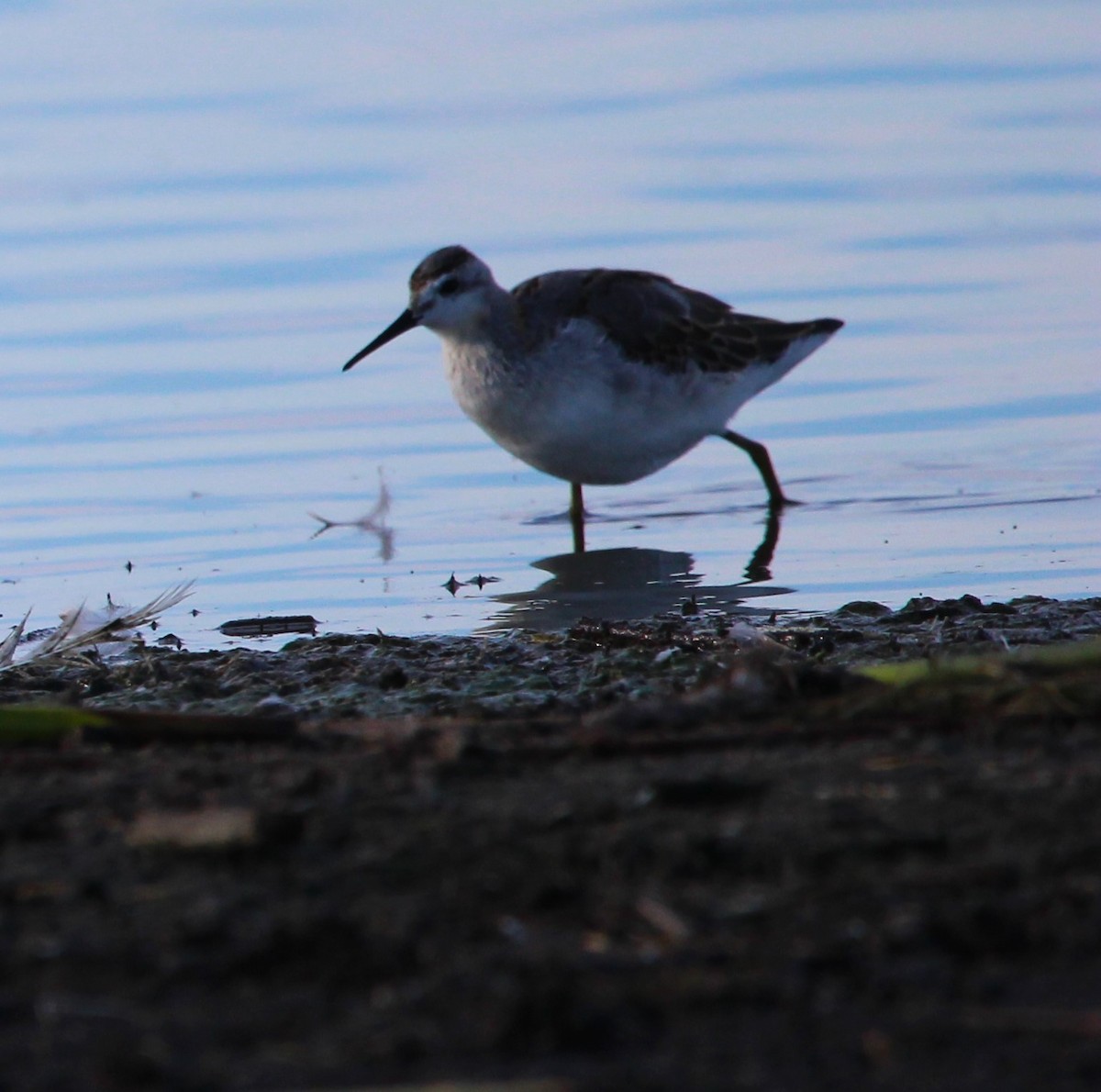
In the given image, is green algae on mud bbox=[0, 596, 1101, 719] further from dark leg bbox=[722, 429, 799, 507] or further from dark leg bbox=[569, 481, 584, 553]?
dark leg bbox=[722, 429, 799, 507]

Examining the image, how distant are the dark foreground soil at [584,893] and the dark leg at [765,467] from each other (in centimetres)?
560

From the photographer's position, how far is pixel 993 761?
10.1 ft


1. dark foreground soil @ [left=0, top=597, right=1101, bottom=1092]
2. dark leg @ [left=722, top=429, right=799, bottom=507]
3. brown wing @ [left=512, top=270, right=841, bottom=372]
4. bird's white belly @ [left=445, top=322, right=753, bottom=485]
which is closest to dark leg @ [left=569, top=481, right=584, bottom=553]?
bird's white belly @ [left=445, top=322, right=753, bottom=485]

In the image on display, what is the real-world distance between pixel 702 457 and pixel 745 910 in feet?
29.6

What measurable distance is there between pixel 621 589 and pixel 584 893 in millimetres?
5118

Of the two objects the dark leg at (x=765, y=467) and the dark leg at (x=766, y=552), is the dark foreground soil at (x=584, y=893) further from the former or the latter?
the dark leg at (x=765, y=467)

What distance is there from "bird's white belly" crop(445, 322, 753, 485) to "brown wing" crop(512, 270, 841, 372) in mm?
95

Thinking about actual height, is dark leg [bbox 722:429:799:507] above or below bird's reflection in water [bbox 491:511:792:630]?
above

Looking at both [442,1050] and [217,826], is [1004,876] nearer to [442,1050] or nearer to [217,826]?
[442,1050]

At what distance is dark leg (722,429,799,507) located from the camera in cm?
938

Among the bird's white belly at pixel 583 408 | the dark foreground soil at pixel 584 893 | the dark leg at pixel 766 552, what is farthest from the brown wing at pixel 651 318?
the dark foreground soil at pixel 584 893

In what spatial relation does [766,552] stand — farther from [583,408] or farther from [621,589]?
[583,408]

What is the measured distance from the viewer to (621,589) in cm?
763

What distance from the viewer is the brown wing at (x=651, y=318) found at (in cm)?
954
